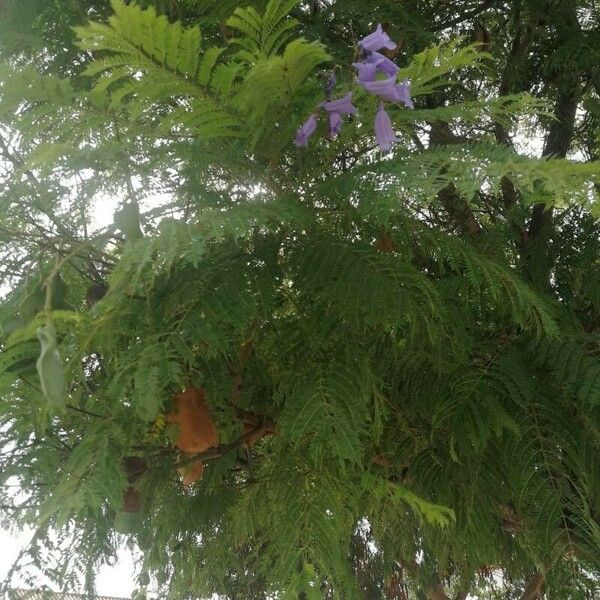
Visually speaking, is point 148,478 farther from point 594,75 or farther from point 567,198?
point 594,75

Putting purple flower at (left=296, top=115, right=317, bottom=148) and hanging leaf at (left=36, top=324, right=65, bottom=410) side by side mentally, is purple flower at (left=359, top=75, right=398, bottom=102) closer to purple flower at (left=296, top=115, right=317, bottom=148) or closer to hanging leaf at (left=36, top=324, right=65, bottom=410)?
purple flower at (left=296, top=115, right=317, bottom=148)

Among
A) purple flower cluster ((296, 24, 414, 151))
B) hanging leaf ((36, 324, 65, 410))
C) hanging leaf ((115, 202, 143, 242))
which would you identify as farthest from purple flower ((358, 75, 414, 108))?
hanging leaf ((36, 324, 65, 410))

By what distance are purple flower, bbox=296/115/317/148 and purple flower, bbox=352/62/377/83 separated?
0.19ft

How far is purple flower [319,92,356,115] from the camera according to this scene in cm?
71

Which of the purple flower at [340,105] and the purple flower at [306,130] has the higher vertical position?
the purple flower at [340,105]

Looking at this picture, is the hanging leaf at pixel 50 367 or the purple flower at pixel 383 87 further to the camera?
the purple flower at pixel 383 87

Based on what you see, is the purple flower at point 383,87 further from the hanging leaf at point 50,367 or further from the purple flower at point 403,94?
the hanging leaf at point 50,367

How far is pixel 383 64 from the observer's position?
72 centimetres

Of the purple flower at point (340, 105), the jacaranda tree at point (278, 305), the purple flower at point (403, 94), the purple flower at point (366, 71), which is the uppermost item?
the purple flower at point (366, 71)

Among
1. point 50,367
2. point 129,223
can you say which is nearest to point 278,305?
point 129,223

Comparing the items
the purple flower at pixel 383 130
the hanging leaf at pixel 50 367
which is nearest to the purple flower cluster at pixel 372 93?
the purple flower at pixel 383 130

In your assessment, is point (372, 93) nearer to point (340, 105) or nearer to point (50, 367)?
point (340, 105)

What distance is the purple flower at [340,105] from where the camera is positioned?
0.71 metres

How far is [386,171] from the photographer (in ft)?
2.36
